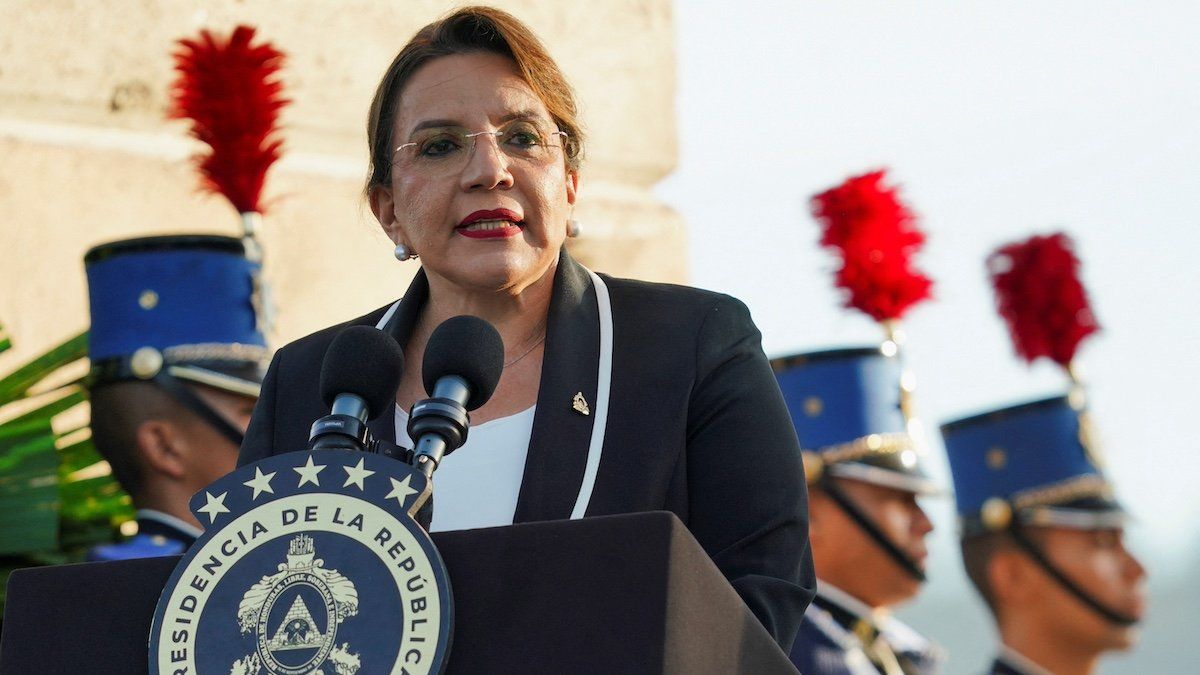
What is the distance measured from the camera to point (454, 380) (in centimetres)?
186

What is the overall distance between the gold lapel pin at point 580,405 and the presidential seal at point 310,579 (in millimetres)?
613

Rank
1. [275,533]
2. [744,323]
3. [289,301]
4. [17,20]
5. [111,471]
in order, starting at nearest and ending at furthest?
[275,533] < [744,323] < [111,471] < [17,20] < [289,301]

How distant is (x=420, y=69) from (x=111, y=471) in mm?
1990

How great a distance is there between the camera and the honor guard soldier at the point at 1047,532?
580 centimetres

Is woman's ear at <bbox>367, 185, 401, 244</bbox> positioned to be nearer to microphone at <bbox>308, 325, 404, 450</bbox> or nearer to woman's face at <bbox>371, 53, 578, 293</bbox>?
woman's face at <bbox>371, 53, 578, 293</bbox>

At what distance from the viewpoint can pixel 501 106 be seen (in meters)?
2.44

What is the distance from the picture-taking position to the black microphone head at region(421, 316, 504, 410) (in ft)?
6.13

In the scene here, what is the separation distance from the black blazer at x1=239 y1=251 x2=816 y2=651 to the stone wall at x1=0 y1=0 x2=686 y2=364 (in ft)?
6.51

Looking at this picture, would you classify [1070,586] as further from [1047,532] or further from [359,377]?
[359,377]

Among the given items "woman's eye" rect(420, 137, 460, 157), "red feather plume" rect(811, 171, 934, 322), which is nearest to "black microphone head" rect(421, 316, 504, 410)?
"woman's eye" rect(420, 137, 460, 157)

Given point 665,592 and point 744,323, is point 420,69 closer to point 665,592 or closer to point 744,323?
point 744,323

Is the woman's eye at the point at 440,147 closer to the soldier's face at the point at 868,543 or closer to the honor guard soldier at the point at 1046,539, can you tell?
the soldier's face at the point at 868,543

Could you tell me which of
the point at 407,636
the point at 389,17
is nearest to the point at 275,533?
the point at 407,636

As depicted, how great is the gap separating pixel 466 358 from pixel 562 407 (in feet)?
1.40
